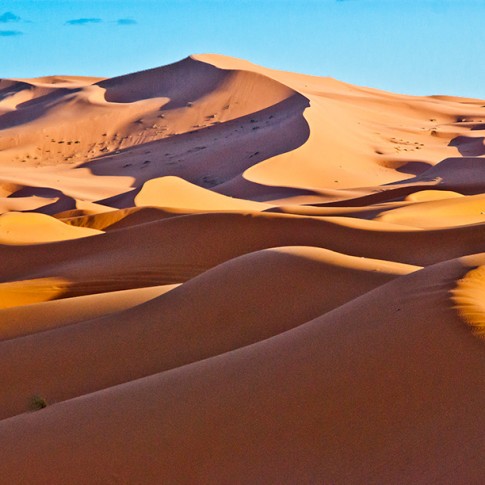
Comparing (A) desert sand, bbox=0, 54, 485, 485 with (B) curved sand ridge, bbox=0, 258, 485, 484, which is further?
(A) desert sand, bbox=0, 54, 485, 485

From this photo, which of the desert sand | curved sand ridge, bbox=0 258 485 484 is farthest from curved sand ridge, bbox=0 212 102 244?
curved sand ridge, bbox=0 258 485 484

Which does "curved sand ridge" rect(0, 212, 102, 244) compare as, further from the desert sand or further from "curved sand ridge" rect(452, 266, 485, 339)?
"curved sand ridge" rect(452, 266, 485, 339)

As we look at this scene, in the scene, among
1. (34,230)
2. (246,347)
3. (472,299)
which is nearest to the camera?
(472,299)

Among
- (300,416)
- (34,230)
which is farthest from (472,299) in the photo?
(34,230)

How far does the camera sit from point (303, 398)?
5312 mm

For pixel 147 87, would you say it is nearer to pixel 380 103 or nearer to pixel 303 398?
pixel 380 103

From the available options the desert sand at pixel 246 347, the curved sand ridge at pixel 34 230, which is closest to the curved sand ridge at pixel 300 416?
the desert sand at pixel 246 347

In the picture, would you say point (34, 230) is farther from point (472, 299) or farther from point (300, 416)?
point (300, 416)

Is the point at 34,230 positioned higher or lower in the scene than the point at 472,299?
lower

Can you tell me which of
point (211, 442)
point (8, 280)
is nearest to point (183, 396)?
point (211, 442)

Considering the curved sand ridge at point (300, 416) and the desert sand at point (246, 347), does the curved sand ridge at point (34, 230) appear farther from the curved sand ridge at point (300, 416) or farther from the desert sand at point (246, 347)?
the curved sand ridge at point (300, 416)

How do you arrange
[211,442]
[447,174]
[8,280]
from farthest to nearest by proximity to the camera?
1. [447,174]
2. [8,280]
3. [211,442]

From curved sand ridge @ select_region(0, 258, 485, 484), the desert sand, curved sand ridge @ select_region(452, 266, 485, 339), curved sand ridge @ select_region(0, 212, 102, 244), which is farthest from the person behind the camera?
curved sand ridge @ select_region(0, 212, 102, 244)

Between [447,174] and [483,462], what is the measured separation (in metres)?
25.8
